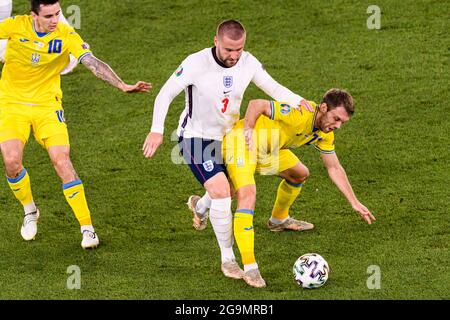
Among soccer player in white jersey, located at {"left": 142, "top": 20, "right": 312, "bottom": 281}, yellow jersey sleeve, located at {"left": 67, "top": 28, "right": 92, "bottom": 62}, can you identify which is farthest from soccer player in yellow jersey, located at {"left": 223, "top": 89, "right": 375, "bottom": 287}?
yellow jersey sleeve, located at {"left": 67, "top": 28, "right": 92, "bottom": 62}

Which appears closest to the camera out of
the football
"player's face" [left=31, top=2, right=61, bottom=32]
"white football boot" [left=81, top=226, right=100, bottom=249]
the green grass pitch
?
the football

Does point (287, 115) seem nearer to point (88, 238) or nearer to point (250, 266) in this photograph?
point (250, 266)

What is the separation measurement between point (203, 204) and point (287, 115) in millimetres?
1397

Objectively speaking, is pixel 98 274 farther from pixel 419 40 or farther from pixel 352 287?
Result: pixel 419 40

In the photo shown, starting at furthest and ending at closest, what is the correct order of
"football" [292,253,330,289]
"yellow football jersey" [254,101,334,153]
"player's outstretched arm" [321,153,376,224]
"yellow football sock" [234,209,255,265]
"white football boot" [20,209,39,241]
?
"white football boot" [20,209,39,241] → "yellow football jersey" [254,101,334,153] → "player's outstretched arm" [321,153,376,224] → "yellow football sock" [234,209,255,265] → "football" [292,253,330,289]

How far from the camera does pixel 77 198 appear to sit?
9727 mm

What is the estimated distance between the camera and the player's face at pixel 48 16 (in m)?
9.32

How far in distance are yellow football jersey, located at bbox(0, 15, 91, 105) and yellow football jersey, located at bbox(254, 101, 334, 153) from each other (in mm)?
1769

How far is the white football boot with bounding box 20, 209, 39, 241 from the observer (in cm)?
1009

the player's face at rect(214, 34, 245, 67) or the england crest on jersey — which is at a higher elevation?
the player's face at rect(214, 34, 245, 67)

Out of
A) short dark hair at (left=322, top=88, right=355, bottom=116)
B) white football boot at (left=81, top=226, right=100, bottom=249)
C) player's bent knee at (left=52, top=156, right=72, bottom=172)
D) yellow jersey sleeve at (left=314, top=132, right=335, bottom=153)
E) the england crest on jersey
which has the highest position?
the england crest on jersey

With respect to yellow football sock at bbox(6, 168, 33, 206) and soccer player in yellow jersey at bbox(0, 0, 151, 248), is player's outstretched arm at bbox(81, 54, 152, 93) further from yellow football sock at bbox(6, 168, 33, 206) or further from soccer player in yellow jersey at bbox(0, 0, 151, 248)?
yellow football sock at bbox(6, 168, 33, 206)

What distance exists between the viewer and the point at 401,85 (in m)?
13.2

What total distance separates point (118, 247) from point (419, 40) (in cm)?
604
